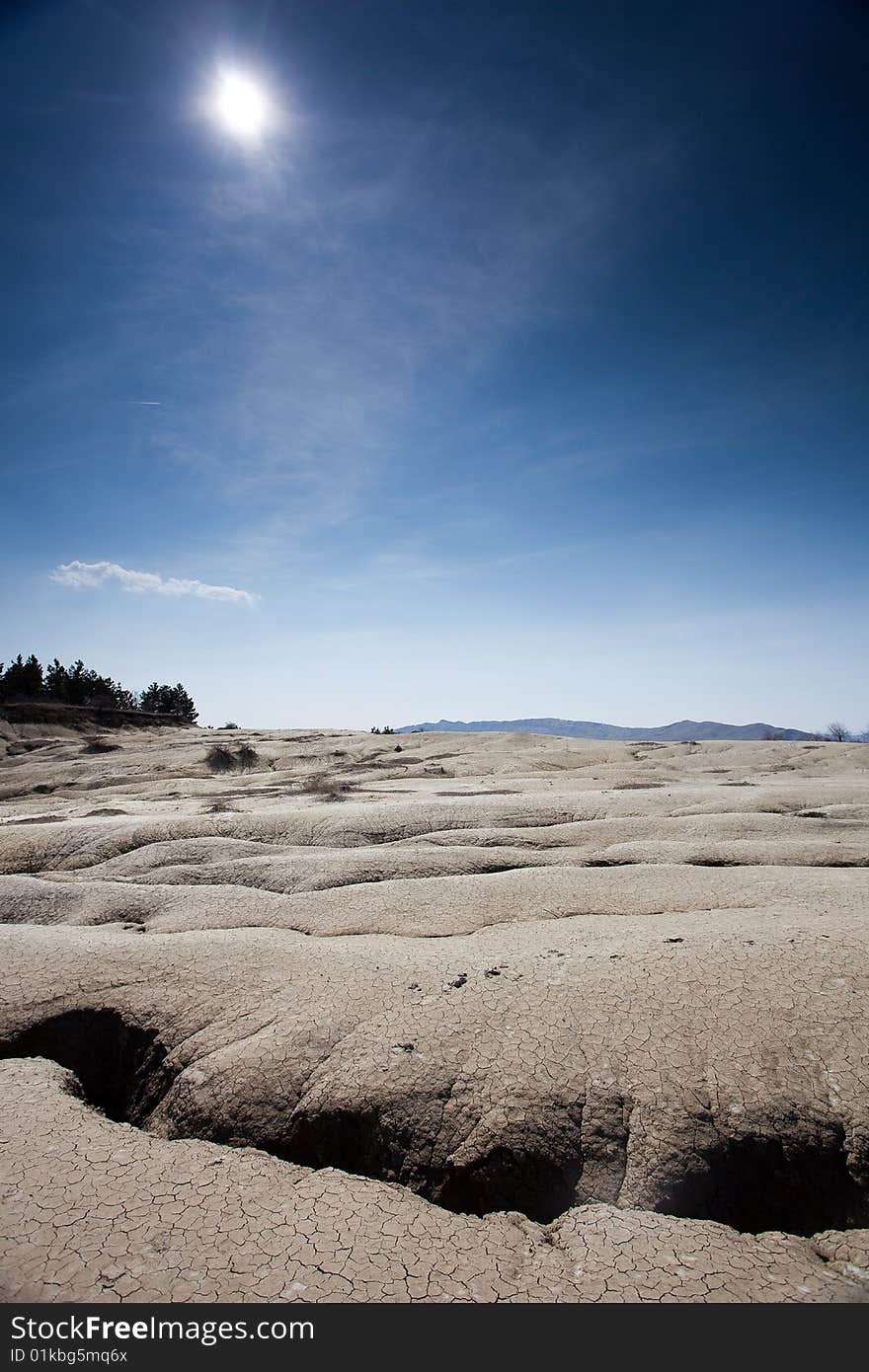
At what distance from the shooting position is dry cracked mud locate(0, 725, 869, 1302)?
2094 mm

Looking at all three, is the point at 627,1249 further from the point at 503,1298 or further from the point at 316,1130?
the point at 316,1130

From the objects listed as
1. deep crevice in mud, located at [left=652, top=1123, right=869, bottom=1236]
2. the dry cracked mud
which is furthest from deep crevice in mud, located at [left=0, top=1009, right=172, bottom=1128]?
deep crevice in mud, located at [left=652, top=1123, right=869, bottom=1236]

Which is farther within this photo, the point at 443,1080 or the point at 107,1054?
the point at 107,1054

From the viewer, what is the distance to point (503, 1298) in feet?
6.32

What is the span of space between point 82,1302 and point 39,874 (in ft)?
18.4

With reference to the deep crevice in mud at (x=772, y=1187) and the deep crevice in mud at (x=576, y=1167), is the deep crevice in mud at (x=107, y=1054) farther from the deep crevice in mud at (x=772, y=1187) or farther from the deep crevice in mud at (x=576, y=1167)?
the deep crevice in mud at (x=772, y=1187)

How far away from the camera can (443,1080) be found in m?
2.82

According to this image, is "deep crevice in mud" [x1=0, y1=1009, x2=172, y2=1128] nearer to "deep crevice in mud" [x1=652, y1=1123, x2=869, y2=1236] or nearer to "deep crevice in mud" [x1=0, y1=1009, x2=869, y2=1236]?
"deep crevice in mud" [x1=0, y1=1009, x2=869, y2=1236]

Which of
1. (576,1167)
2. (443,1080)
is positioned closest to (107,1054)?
(443,1080)

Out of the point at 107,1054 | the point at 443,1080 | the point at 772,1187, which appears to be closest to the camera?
the point at 772,1187

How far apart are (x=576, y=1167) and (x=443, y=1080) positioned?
2.20ft

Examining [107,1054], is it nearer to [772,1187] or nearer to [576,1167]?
[576,1167]
